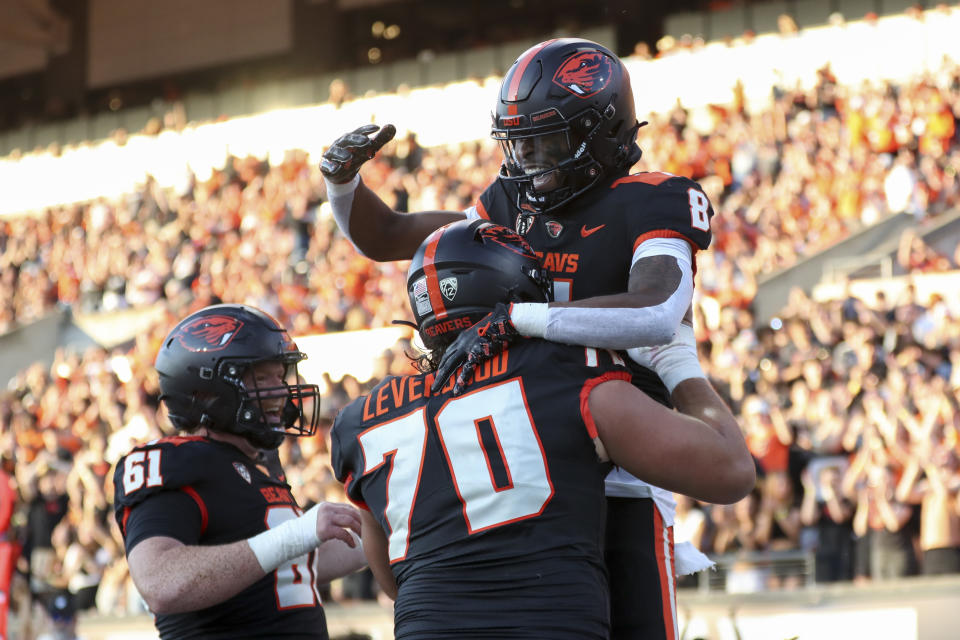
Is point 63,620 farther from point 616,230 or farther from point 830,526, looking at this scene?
point 616,230

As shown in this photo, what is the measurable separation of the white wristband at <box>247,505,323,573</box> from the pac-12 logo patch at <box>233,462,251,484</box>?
42 cm

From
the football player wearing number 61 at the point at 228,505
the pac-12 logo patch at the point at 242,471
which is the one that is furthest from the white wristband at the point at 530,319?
the pac-12 logo patch at the point at 242,471

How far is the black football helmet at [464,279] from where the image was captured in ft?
9.71

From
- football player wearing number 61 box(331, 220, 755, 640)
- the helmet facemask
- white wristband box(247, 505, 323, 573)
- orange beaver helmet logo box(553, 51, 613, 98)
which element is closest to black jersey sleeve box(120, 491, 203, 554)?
white wristband box(247, 505, 323, 573)

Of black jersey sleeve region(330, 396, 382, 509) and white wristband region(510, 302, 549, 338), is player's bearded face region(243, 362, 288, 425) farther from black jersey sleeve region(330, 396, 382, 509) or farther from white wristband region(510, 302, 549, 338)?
white wristband region(510, 302, 549, 338)

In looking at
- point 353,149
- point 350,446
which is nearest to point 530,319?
point 350,446

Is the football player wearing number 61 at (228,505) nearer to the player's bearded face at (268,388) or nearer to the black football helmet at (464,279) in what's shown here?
the player's bearded face at (268,388)

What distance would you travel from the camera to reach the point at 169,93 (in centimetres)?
2655

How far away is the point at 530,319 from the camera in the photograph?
286 centimetres

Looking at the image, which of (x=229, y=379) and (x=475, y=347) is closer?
(x=475, y=347)

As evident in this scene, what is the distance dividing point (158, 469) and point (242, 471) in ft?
1.03

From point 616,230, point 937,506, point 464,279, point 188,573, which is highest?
point 616,230

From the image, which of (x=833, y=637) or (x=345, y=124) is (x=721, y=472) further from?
(x=345, y=124)

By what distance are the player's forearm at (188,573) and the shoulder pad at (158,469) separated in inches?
6.8
